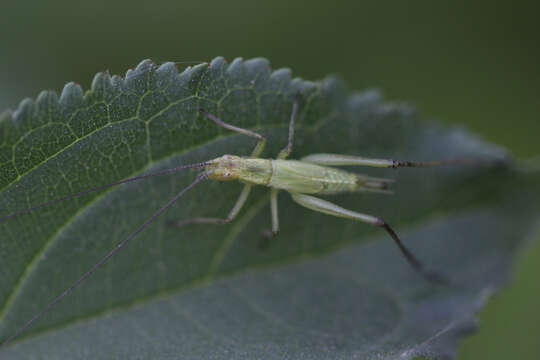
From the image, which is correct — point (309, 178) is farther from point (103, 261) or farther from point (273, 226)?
point (103, 261)

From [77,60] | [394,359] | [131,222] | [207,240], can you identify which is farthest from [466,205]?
[77,60]


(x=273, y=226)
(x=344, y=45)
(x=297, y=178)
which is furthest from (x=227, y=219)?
(x=344, y=45)

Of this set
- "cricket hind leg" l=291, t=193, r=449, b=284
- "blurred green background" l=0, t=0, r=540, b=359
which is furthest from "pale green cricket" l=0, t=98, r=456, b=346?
"blurred green background" l=0, t=0, r=540, b=359

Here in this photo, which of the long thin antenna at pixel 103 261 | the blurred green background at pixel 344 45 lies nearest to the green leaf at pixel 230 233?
the long thin antenna at pixel 103 261

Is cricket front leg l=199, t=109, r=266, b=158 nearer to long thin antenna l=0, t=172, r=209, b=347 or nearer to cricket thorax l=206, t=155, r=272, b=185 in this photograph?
cricket thorax l=206, t=155, r=272, b=185

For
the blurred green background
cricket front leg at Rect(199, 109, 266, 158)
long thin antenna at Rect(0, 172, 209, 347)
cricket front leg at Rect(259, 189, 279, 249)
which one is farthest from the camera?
the blurred green background

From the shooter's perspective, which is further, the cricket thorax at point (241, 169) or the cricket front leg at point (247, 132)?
the cricket thorax at point (241, 169)

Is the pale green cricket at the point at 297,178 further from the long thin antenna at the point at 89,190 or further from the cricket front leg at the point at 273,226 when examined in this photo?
the long thin antenna at the point at 89,190

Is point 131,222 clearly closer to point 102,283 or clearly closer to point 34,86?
point 102,283

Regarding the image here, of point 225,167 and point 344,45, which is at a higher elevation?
point 344,45
